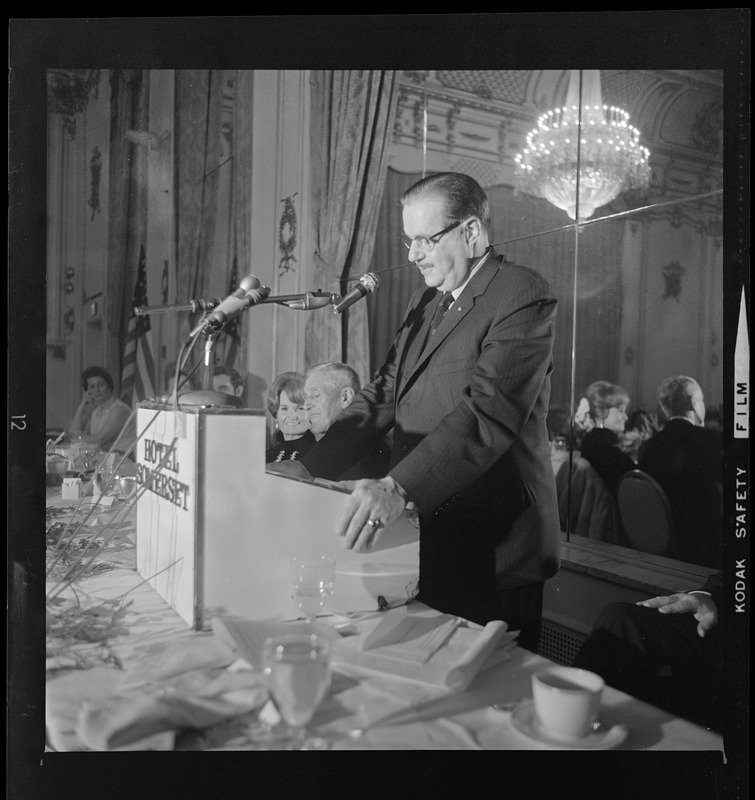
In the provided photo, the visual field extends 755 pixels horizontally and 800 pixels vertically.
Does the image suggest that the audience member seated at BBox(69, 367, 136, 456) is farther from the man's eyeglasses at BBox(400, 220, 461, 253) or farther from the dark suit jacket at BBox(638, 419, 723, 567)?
the dark suit jacket at BBox(638, 419, 723, 567)

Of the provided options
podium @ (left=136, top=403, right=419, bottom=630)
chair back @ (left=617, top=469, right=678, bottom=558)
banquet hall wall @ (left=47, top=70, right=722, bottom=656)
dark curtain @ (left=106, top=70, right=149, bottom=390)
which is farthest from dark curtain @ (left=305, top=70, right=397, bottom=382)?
chair back @ (left=617, top=469, right=678, bottom=558)

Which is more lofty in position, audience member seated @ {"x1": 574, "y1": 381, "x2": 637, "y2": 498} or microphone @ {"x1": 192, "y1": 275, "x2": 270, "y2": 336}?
microphone @ {"x1": 192, "y1": 275, "x2": 270, "y2": 336}

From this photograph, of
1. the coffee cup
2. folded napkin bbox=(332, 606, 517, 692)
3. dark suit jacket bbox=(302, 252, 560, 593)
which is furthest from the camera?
dark suit jacket bbox=(302, 252, 560, 593)

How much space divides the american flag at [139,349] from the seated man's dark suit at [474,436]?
0.39 metres

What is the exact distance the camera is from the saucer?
1.16 meters

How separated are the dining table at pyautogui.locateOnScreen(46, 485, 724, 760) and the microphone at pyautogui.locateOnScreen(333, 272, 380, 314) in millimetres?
644

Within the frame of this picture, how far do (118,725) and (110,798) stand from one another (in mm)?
372

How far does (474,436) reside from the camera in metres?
1.58

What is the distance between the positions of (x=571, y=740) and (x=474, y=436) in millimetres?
623

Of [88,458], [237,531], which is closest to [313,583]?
[237,531]

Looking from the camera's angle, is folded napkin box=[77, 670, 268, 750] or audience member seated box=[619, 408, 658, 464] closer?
folded napkin box=[77, 670, 268, 750]

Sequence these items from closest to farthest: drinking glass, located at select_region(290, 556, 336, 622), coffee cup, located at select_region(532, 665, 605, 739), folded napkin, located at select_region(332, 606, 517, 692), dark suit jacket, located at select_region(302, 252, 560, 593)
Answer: coffee cup, located at select_region(532, 665, 605, 739) → folded napkin, located at select_region(332, 606, 517, 692) → drinking glass, located at select_region(290, 556, 336, 622) → dark suit jacket, located at select_region(302, 252, 560, 593)

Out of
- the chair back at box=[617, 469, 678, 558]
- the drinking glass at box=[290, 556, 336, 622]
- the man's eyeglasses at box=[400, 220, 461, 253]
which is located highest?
the man's eyeglasses at box=[400, 220, 461, 253]

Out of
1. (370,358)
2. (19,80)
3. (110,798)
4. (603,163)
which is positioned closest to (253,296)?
(370,358)
